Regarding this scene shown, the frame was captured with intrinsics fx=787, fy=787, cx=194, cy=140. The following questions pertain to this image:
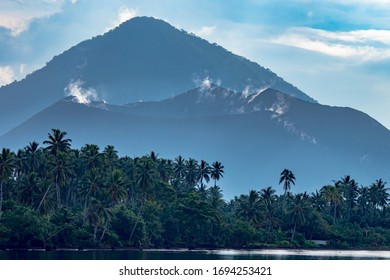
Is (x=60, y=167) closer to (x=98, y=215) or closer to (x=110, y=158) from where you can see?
(x=98, y=215)

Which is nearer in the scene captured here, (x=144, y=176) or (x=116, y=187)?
(x=116, y=187)

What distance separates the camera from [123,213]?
156 meters

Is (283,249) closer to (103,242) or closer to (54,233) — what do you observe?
(103,242)

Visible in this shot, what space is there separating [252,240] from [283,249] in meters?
7.65

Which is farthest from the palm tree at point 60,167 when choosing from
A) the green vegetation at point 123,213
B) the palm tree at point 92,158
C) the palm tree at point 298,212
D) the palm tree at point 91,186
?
the palm tree at point 298,212

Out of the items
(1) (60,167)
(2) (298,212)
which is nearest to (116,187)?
(1) (60,167)

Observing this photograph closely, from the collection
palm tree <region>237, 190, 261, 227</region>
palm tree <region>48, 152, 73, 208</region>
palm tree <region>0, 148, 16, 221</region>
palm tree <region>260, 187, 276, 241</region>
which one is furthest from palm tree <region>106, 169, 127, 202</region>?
palm tree <region>260, 187, 276, 241</region>

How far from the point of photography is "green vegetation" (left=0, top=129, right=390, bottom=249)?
468 ft

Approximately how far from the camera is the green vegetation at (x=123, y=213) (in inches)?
5610

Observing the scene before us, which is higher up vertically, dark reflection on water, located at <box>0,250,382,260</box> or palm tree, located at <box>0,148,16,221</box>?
palm tree, located at <box>0,148,16,221</box>

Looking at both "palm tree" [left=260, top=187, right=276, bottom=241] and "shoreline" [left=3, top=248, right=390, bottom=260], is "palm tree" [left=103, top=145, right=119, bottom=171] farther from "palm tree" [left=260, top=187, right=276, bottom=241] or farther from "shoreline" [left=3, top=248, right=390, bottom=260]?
"palm tree" [left=260, top=187, right=276, bottom=241]

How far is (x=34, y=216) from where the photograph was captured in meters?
135
